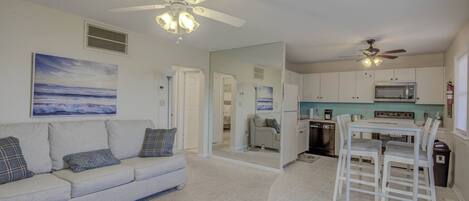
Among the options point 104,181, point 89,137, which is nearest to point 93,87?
point 89,137

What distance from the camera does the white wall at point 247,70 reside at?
179 inches

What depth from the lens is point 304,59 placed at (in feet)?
20.0

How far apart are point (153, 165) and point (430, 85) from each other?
17.3ft

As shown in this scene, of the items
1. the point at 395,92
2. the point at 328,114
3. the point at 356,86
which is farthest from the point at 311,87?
the point at 395,92

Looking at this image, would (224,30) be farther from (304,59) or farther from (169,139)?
(304,59)

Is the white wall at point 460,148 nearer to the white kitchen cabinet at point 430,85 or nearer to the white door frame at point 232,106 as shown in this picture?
the white kitchen cabinet at point 430,85

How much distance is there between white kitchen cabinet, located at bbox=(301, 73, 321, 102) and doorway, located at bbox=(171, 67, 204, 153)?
2.72 metres

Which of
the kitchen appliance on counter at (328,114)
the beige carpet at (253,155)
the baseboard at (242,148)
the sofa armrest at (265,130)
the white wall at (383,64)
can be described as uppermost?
the white wall at (383,64)

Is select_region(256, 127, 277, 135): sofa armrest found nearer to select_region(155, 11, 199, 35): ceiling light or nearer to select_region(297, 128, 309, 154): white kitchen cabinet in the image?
select_region(297, 128, 309, 154): white kitchen cabinet

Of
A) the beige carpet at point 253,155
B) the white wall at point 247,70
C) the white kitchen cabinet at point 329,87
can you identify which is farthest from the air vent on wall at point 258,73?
the white kitchen cabinet at point 329,87

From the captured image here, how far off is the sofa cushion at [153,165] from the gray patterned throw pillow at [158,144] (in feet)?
0.42

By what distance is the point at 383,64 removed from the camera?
18.0 feet

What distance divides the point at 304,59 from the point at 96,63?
14.9 feet

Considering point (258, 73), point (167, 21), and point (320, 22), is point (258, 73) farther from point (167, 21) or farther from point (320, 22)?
point (167, 21)
